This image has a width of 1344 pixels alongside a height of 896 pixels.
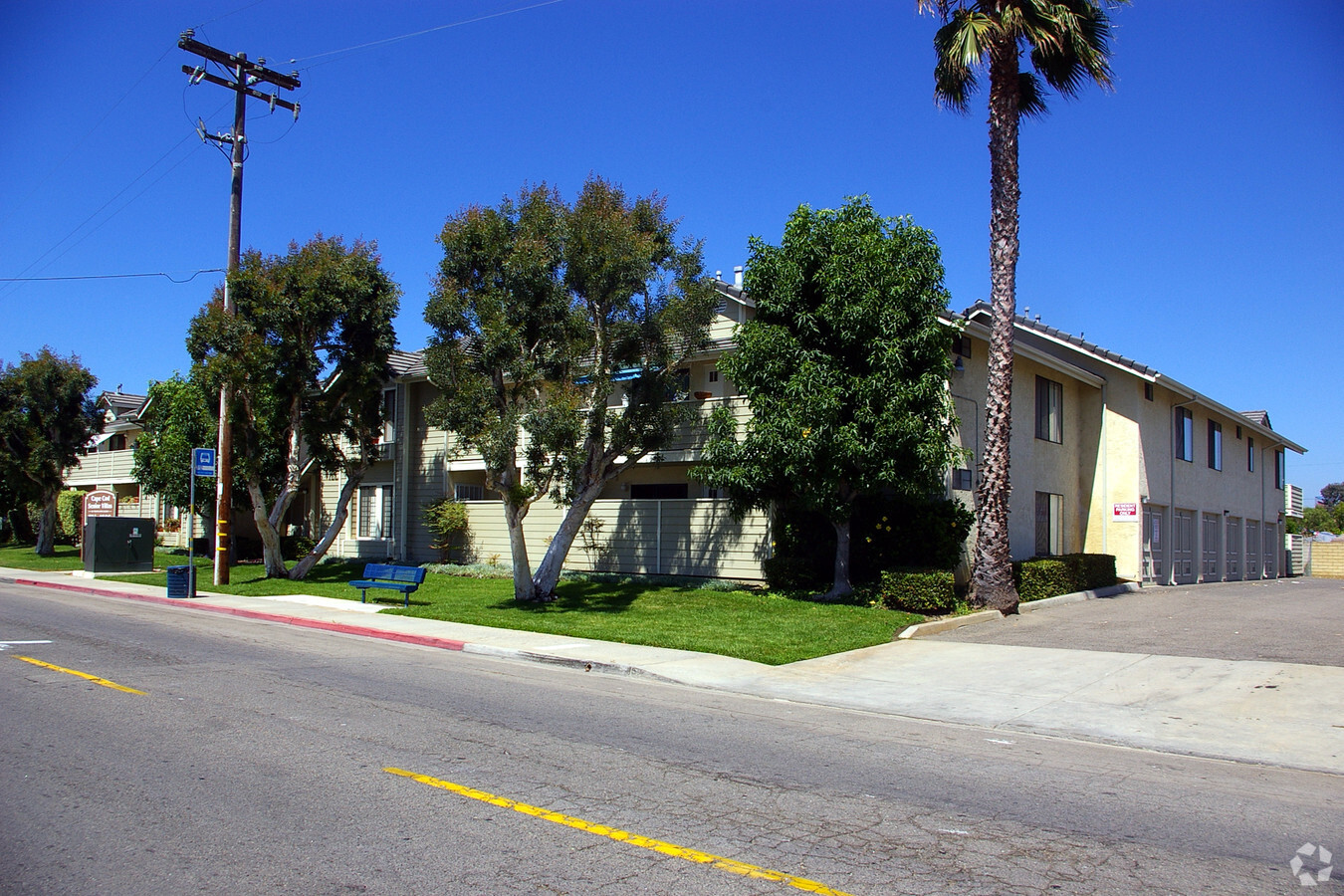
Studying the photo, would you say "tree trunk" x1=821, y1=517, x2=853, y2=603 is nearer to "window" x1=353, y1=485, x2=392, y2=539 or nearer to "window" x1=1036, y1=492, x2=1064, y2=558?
"window" x1=1036, y1=492, x2=1064, y2=558

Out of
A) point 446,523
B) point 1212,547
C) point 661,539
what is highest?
point 446,523

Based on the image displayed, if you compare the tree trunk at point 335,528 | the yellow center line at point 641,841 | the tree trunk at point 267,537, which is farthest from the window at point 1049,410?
the yellow center line at point 641,841

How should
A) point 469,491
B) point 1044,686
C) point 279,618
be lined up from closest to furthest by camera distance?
1. point 1044,686
2. point 279,618
3. point 469,491

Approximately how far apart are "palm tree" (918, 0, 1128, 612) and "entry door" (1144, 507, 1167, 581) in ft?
35.2

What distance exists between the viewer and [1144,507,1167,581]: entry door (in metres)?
26.7

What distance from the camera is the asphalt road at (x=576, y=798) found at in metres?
4.98

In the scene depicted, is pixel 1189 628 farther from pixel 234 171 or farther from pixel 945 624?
pixel 234 171

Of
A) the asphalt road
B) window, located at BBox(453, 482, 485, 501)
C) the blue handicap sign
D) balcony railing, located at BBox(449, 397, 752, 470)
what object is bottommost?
the asphalt road

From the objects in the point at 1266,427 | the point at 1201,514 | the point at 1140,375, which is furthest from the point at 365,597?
the point at 1266,427

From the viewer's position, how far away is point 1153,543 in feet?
89.0

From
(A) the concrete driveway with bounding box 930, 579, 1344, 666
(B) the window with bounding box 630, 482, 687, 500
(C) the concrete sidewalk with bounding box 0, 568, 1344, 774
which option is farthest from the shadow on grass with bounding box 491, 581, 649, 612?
(A) the concrete driveway with bounding box 930, 579, 1344, 666

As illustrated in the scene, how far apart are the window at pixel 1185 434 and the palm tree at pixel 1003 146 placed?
14.0 m

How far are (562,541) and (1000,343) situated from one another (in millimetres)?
9253

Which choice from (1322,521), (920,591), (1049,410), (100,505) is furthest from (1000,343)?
(1322,521)
